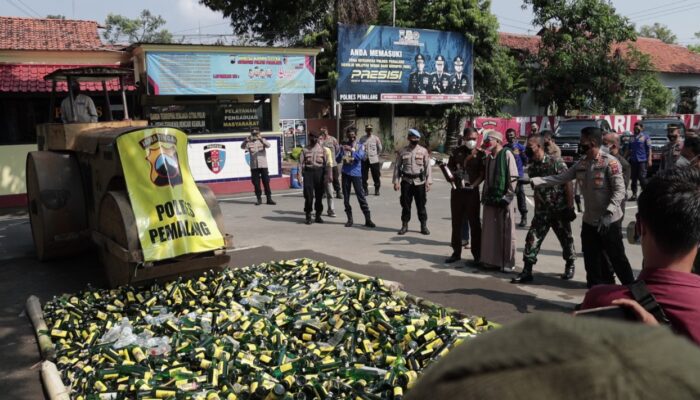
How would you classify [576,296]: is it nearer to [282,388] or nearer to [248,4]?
[282,388]

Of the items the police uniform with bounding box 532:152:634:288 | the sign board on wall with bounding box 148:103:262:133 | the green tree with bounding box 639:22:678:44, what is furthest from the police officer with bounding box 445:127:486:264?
the green tree with bounding box 639:22:678:44

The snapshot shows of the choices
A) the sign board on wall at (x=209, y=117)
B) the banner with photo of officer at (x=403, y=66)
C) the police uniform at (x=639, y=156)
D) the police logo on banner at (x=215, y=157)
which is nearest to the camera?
the police uniform at (x=639, y=156)

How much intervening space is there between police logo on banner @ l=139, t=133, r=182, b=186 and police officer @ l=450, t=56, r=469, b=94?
64.7 ft

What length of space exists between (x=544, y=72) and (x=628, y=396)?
102ft

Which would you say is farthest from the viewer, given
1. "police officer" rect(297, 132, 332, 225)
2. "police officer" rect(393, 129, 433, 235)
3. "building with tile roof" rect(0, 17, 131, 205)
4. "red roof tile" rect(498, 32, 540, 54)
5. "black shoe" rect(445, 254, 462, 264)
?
"red roof tile" rect(498, 32, 540, 54)

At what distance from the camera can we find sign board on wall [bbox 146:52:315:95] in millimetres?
15312

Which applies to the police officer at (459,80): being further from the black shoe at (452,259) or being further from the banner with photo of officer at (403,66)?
the black shoe at (452,259)

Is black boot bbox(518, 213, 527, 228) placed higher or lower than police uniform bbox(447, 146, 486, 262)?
lower

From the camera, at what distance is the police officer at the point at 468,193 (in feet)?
27.0

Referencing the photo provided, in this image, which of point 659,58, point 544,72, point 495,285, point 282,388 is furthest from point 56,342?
point 659,58

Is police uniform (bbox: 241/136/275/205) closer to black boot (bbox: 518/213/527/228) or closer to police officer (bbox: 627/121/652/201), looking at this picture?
black boot (bbox: 518/213/527/228)

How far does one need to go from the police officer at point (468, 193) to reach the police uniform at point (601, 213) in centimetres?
200

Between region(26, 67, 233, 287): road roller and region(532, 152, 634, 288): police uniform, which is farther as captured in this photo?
region(26, 67, 233, 287): road roller

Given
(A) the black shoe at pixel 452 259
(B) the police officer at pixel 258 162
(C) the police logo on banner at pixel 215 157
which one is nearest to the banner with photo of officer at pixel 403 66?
(C) the police logo on banner at pixel 215 157
